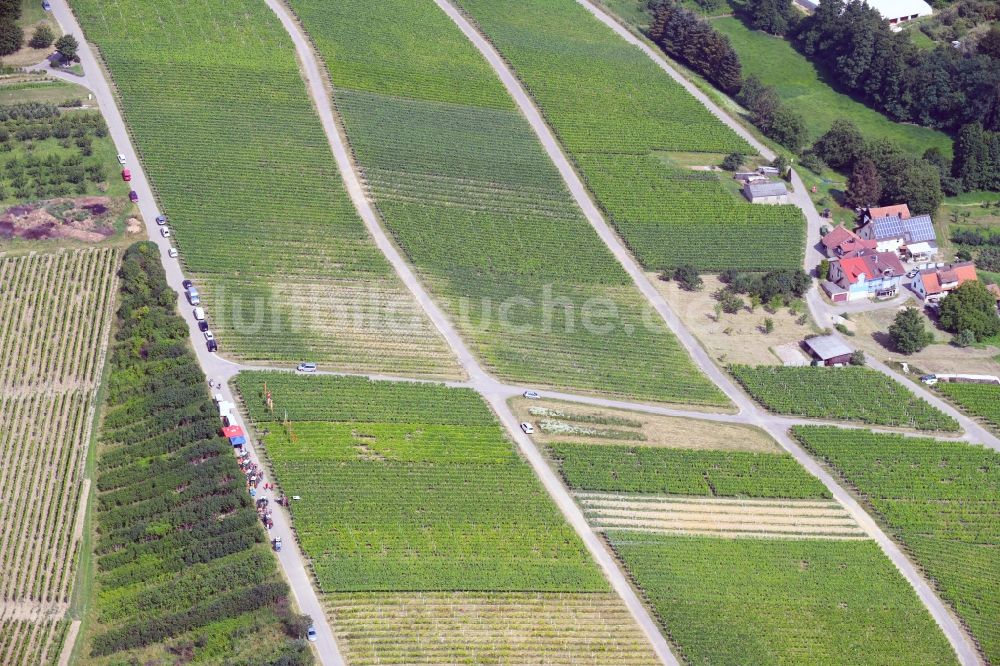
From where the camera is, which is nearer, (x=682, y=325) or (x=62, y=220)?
(x=62, y=220)

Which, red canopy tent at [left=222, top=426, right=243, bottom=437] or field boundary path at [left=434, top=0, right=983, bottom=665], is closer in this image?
field boundary path at [left=434, top=0, right=983, bottom=665]

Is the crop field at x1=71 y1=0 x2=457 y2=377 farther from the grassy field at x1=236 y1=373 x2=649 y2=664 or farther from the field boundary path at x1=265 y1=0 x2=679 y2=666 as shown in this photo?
the grassy field at x1=236 y1=373 x2=649 y2=664

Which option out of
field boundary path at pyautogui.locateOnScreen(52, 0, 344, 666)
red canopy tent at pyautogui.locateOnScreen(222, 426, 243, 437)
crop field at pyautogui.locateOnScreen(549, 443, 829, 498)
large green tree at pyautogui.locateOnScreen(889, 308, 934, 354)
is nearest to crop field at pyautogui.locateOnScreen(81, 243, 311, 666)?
red canopy tent at pyautogui.locateOnScreen(222, 426, 243, 437)

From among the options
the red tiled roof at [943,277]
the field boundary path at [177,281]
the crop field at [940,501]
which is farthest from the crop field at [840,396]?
the field boundary path at [177,281]

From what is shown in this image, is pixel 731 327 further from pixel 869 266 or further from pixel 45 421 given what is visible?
pixel 45 421

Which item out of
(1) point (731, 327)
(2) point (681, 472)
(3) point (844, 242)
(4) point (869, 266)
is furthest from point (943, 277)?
(2) point (681, 472)

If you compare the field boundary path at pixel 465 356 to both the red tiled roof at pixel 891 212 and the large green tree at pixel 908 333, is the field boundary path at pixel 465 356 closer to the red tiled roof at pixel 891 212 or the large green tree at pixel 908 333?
the large green tree at pixel 908 333
